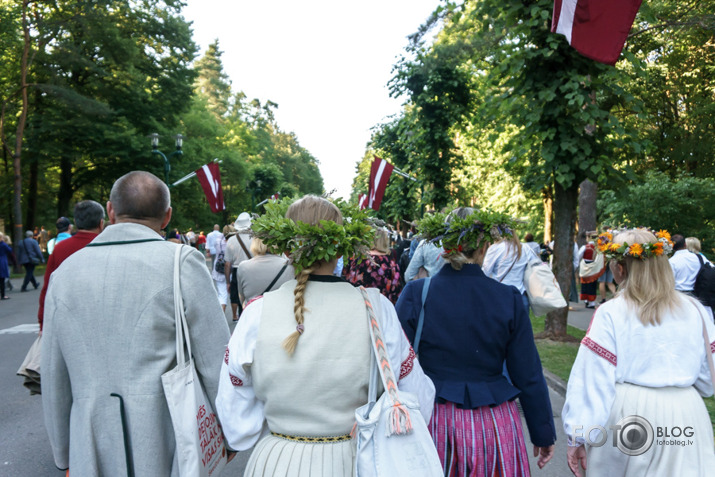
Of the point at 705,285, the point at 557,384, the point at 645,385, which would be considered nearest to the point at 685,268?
the point at 705,285

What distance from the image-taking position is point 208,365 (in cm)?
241

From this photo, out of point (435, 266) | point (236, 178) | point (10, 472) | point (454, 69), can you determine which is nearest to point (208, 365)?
point (10, 472)

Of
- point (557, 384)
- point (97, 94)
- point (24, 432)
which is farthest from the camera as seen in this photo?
point (97, 94)

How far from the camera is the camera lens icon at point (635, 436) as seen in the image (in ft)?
8.49

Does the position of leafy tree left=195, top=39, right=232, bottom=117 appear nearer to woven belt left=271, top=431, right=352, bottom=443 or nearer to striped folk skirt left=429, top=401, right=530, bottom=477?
striped folk skirt left=429, top=401, right=530, bottom=477

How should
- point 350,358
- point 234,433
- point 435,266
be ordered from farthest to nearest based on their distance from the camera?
1. point 435,266
2. point 234,433
3. point 350,358

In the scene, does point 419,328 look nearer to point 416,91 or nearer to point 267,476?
point 267,476

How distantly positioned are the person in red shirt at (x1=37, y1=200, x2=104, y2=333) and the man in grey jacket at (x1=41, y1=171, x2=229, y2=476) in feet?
5.58

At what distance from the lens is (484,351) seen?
268cm

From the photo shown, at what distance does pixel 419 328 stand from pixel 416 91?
14663 millimetres

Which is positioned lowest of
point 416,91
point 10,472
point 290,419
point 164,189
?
point 10,472

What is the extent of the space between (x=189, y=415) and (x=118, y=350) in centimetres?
40

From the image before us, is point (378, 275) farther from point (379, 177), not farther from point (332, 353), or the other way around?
point (379, 177)

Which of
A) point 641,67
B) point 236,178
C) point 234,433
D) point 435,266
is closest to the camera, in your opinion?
point 234,433
